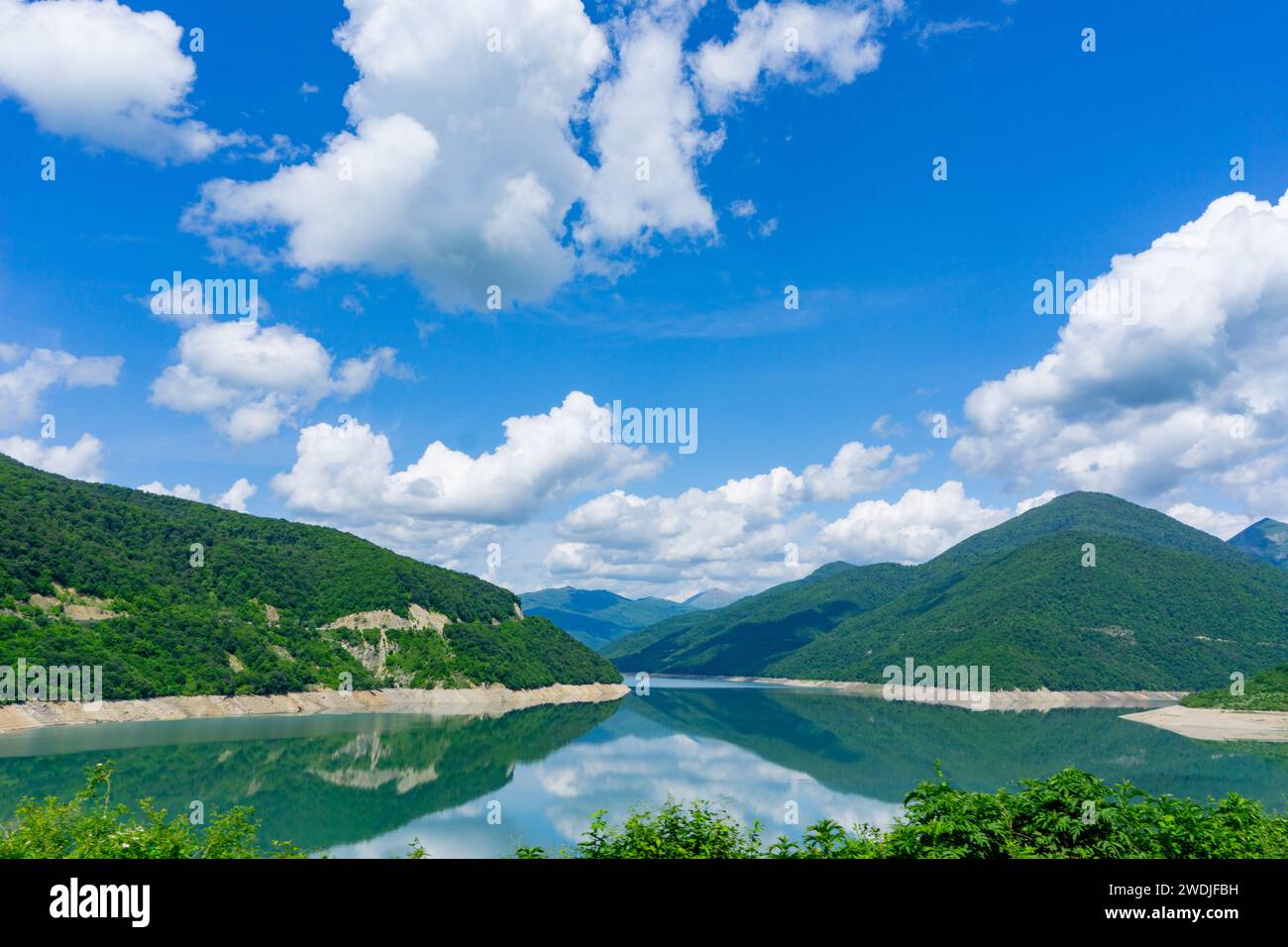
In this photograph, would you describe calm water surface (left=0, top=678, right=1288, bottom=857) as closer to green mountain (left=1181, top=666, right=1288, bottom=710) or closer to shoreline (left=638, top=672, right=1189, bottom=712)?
green mountain (left=1181, top=666, right=1288, bottom=710)

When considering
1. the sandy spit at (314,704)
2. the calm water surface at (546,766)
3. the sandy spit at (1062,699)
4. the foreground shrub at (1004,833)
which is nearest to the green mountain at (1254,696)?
the calm water surface at (546,766)

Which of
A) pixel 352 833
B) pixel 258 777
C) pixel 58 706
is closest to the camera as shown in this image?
pixel 352 833

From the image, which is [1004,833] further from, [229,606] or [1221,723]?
[229,606]

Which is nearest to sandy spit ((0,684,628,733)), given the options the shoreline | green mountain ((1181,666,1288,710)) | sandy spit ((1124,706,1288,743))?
the shoreline

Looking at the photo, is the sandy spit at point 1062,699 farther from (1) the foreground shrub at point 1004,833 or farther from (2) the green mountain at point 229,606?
(1) the foreground shrub at point 1004,833
